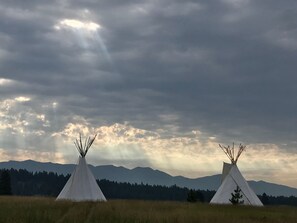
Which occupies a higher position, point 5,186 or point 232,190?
point 232,190

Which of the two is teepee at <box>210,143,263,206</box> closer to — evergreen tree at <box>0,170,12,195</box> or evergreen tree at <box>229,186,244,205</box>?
evergreen tree at <box>229,186,244,205</box>

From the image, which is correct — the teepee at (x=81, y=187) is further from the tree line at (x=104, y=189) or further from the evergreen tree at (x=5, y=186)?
the tree line at (x=104, y=189)

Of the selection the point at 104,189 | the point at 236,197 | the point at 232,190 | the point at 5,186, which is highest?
the point at 104,189

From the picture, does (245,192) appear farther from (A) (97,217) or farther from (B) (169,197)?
(B) (169,197)

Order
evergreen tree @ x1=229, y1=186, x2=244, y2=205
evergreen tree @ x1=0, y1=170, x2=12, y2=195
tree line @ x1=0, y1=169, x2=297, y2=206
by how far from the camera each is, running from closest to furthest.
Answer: evergreen tree @ x1=229, y1=186, x2=244, y2=205, evergreen tree @ x1=0, y1=170, x2=12, y2=195, tree line @ x1=0, y1=169, x2=297, y2=206

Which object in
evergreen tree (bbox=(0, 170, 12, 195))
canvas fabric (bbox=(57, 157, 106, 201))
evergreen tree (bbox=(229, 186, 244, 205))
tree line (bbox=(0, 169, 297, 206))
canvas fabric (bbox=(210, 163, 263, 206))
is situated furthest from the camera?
tree line (bbox=(0, 169, 297, 206))

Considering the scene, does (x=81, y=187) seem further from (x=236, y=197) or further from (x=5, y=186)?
(x=5, y=186)

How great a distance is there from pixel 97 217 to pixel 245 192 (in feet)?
96.3

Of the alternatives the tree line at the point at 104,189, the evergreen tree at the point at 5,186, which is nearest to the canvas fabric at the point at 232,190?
the evergreen tree at the point at 5,186

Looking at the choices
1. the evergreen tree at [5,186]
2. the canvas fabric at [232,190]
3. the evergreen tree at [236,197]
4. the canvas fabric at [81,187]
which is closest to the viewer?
the evergreen tree at [236,197]

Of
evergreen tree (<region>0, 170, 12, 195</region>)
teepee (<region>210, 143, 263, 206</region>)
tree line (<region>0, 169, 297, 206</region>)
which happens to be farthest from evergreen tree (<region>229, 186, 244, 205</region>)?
tree line (<region>0, 169, 297, 206</region>)

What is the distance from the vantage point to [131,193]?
436 feet

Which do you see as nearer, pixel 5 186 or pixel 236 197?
pixel 236 197

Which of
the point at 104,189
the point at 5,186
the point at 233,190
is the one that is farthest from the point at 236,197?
the point at 104,189
